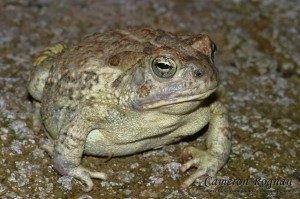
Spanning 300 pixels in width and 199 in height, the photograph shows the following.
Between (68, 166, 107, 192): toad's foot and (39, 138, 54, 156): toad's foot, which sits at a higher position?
(39, 138, 54, 156): toad's foot

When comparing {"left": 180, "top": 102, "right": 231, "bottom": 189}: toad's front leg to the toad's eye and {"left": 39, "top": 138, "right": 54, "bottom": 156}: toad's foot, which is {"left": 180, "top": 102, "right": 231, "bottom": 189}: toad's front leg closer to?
the toad's eye

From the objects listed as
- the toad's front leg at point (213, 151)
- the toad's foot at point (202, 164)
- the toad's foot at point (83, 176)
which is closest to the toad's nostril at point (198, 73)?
the toad's front leg at point (213, 151)

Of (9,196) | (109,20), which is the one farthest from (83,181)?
(109,20)

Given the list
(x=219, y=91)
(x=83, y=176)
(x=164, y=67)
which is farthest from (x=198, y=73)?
(x=219, y=91)

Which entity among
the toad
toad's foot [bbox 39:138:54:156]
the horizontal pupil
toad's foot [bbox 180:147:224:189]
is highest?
the horizontal pupil

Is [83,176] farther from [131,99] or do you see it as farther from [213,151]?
[213,151]

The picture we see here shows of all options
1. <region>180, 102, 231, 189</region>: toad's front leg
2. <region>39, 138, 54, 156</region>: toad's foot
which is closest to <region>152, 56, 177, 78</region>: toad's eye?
<region>180, 102, 231, 189</region>: toad's front leg
